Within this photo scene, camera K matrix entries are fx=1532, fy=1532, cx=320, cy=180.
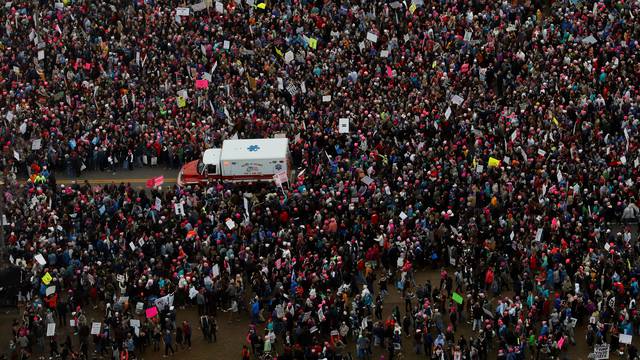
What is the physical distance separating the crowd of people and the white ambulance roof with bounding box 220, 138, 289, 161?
1110mm

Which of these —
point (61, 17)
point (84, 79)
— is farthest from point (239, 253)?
point (61, 17)

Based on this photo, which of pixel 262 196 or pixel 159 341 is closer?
pixel 159 341

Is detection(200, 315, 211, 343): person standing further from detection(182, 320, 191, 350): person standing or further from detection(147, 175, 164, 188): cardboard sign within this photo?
detection(147, 175, 164, 188): cardboard sign

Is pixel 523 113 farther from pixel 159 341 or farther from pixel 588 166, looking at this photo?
pixel 159 341

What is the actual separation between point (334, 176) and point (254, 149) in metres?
3.45

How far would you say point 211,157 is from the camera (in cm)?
5822

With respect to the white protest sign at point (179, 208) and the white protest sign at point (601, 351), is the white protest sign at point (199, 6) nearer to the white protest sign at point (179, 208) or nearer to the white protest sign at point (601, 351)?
the white protest sign at point (179, 208)

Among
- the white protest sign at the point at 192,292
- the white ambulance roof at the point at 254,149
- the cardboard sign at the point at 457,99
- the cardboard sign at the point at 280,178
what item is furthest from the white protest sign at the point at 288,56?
the white protest sign at the point at 192,292

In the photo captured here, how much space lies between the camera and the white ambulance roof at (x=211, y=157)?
Result: 190ft

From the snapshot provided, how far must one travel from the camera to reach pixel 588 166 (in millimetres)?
55125

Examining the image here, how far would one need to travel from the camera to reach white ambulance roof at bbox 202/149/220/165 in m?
58.0

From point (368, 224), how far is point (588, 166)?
840 cm

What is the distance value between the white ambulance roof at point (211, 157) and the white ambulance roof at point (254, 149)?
0.93 feet

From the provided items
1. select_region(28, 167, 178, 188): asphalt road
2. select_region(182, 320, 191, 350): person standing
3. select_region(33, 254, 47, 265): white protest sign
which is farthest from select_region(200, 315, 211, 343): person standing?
select_region(28, 167, 178, 188): asphalt road
